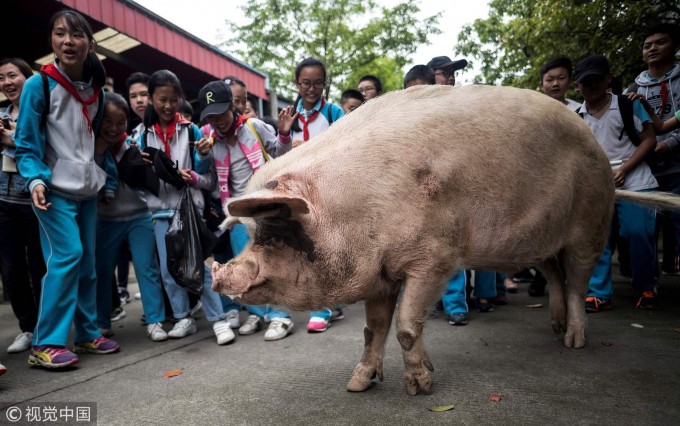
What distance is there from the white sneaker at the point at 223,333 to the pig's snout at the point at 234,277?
180 cm

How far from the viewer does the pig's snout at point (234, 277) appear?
230 cm

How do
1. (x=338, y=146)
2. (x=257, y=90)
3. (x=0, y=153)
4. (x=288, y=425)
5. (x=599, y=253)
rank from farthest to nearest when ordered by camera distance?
(x=257, y=90) → (x=0, y=153) → (x=599, y=253) → (x=338, y=146) → (x=288, y=425)

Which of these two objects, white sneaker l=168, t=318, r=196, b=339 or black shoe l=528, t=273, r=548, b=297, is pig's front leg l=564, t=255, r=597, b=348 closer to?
black shoe l=528, t=273, r=548, b=297

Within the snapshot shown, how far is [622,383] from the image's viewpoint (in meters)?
2.65

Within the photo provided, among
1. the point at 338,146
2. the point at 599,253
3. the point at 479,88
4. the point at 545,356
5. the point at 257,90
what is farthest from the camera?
the point at 257,90

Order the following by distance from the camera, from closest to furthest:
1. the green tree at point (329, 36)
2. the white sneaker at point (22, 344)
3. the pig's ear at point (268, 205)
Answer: the pig's ear at point (268, 205)
the white sneaker at point (22, 344)
the green tree at point (329, 36)

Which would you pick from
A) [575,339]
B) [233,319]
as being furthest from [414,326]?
[233,319]

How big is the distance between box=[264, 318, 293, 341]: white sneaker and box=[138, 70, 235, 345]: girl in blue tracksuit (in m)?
0.42

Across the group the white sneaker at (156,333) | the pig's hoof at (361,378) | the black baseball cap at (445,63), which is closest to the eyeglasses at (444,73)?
the black baseball cap at (445,63)

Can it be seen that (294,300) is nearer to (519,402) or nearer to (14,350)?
(519,402)

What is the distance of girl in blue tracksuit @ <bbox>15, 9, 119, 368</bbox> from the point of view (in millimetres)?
3322

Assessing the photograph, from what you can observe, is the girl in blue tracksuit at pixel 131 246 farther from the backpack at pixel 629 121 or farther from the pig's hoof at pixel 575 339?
the backpack at pixel 629 121

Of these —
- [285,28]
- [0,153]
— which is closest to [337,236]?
[0,153]

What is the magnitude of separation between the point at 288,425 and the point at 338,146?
1475mm
